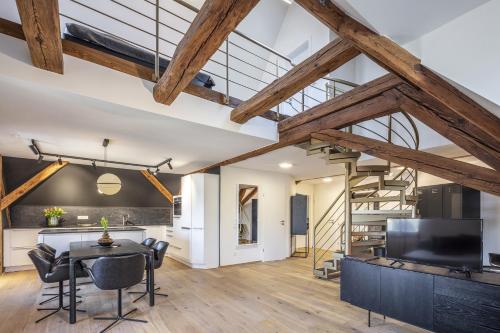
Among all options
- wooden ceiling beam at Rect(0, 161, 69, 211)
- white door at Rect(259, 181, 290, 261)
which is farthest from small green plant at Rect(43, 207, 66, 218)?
white door at Rect(259, 181, 290, 261)

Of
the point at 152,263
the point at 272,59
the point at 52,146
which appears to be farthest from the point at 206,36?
the point at 272,59

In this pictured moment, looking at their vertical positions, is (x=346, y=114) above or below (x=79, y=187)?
above

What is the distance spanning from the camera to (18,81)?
2.29 meters

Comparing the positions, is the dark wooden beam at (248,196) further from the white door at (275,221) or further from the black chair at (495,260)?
the black chair at (495,260)

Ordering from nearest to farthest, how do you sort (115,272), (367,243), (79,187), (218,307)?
1. (115,272)
2. (218,307)
3. (367,243)
4. (79,187)

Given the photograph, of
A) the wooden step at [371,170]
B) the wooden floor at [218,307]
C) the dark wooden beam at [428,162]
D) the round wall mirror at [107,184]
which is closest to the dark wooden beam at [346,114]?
the dark wooden beam at [428,162]

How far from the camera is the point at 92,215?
6.80m

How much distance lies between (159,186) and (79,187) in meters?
1.92

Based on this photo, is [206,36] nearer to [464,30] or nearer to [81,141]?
[464,30]

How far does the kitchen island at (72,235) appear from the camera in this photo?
4980 mm

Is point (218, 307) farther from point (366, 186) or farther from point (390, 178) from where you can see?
point (390, 178)

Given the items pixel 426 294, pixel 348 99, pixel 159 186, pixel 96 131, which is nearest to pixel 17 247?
pixel 159 186

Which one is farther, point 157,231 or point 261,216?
point 157,231

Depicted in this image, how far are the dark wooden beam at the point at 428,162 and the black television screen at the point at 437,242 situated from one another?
0.44 metres
